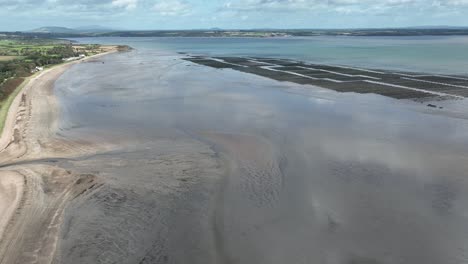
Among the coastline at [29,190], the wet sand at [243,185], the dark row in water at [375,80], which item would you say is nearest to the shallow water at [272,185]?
the wet sand at [243,185]

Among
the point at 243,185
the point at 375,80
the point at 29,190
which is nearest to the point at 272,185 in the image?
the point at 243,185

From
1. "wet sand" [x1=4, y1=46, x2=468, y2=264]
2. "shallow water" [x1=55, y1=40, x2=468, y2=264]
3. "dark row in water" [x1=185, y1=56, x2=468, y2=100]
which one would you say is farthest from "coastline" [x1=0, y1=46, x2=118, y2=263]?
"dark row in water" [x1=185, y1=56, x2=468, y2=100]

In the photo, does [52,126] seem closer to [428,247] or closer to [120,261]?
[120,261]

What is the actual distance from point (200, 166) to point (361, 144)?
11191mm

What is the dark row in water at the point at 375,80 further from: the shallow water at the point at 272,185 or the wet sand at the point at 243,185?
the shallow water at the point at 272,185

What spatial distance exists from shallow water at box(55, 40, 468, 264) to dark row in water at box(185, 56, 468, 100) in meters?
8.80

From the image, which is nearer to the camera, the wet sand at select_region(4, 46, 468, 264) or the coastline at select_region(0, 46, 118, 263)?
the wet sand at select_region(4, 46, 468, 264)

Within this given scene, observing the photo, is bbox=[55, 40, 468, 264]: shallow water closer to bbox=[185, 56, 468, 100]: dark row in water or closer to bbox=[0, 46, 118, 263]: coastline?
bbox=[0, 46, 118, 263]: coastline

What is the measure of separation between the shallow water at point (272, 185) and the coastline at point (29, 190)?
787mm

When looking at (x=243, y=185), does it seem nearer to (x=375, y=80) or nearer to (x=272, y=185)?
(x=272, y=185)

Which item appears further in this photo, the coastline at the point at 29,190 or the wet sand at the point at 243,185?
the coastline at the point at 29,190

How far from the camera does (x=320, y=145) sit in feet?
100

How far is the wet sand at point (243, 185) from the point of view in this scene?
1753cm

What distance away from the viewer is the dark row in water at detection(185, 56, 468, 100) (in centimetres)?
5012
